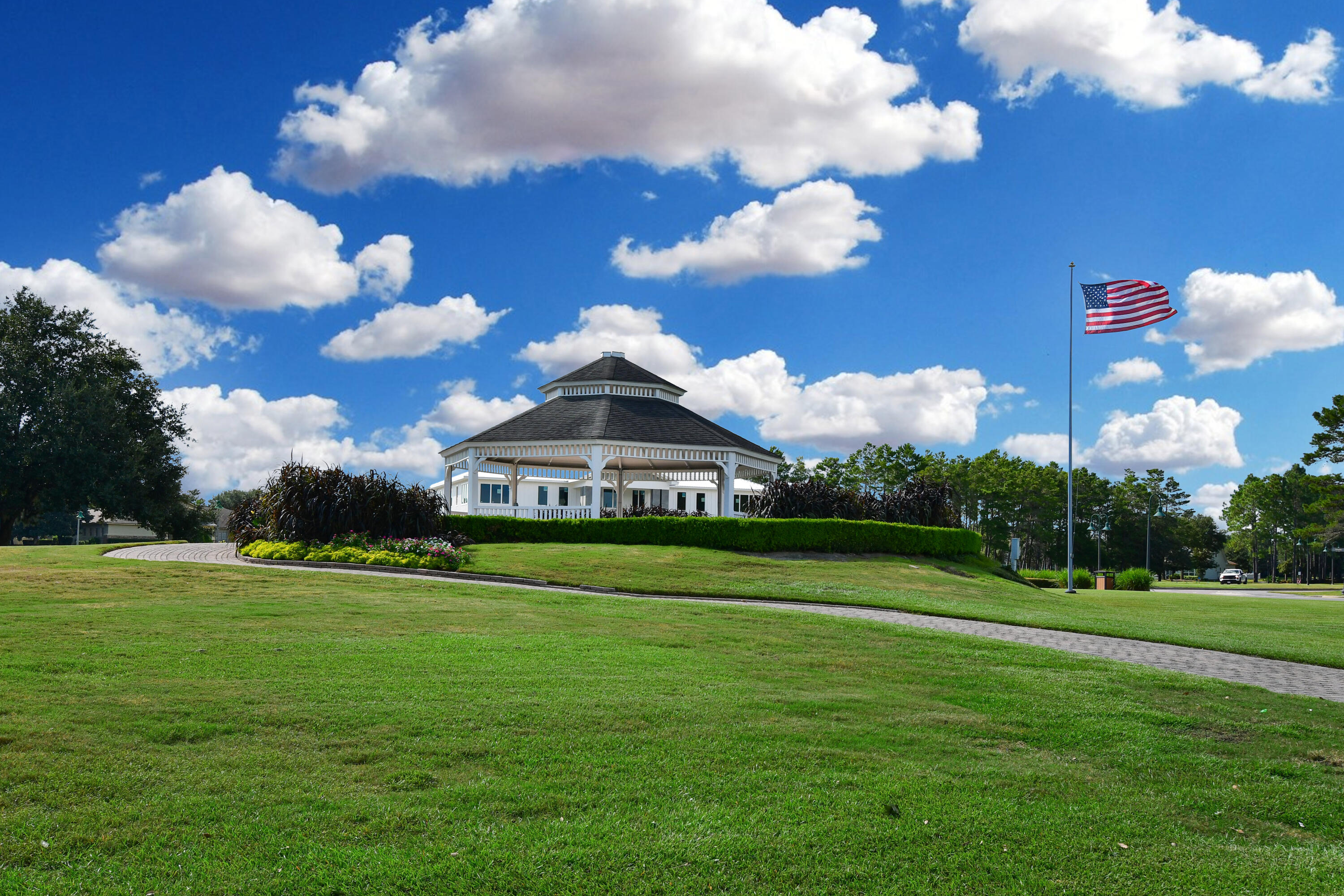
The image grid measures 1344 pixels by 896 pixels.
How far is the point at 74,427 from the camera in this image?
1633 inches

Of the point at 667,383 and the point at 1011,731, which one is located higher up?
the point at 667,383

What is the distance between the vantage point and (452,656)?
9758mm

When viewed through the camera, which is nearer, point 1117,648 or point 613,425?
point 1117,648

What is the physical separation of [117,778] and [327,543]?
1886cm

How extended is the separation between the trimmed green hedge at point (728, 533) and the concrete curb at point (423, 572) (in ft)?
20.0

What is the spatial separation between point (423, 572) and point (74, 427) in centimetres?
2914

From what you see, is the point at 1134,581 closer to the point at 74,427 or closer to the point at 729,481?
the point at 729,481

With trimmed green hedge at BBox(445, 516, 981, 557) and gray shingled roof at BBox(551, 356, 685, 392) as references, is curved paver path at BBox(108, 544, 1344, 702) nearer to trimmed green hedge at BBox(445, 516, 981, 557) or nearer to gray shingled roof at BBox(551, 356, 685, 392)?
trimmed green hedge at BBox(445, 516, 981, 557)

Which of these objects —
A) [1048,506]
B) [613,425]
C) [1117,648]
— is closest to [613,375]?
[613,425]

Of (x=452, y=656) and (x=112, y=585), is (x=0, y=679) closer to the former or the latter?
(x=452, y=656)

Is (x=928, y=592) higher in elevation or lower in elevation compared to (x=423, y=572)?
lower

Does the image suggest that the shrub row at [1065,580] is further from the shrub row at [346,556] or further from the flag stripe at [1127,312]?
the shrub row at [346,556]

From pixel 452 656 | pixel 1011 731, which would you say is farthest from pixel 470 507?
pixel 1011 731

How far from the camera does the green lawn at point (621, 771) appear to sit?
495 centimetres
